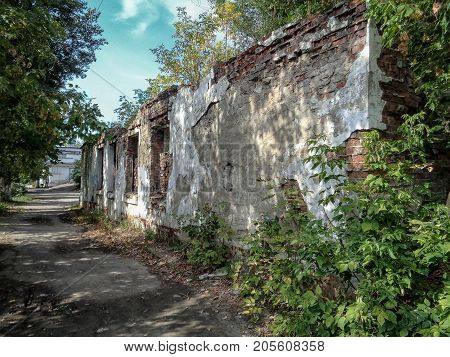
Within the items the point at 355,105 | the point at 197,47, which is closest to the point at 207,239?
the point at 355,105

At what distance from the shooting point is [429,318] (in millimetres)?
2326

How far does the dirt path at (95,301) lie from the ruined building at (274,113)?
140cm

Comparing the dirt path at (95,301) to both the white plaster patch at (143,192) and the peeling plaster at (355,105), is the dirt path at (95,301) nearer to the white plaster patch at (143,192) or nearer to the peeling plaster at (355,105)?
the peeling plaster at (355,105)

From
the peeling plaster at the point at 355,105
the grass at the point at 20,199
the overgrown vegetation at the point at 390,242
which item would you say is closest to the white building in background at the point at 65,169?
the grass at the point at 20,199

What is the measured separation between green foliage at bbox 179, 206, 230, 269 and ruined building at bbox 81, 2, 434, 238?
23 centimetres

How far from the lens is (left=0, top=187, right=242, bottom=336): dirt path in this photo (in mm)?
3289

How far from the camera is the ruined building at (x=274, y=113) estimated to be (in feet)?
10.5

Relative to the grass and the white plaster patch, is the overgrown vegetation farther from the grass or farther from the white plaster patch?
the grass

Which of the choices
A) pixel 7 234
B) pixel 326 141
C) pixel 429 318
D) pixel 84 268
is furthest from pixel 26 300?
pixel 7 234

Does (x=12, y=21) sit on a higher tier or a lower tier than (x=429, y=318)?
higher

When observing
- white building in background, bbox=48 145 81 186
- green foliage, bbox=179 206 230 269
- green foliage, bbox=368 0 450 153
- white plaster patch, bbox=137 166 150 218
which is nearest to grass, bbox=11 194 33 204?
white plaster patch, bbox=137 166 150 218

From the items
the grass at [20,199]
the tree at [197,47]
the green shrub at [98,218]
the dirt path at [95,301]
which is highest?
the tree at [197,47]
